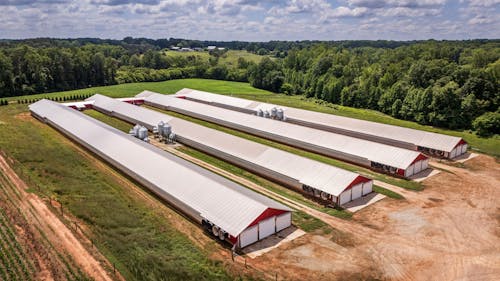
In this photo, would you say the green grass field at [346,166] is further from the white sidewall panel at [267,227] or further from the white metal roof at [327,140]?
the white sidewall panel at [267,227]

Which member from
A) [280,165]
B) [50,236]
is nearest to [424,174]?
[280,165]

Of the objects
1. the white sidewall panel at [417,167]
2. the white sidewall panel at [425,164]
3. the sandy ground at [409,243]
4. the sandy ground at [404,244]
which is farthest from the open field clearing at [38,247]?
the white sidewall panel at [425,164]

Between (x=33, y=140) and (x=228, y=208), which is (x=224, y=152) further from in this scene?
(x=33, y=140)

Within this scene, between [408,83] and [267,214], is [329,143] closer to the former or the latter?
[267,214]

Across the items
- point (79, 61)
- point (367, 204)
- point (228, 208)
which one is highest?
point (79, 61)

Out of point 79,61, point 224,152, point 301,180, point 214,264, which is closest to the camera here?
point 214,264

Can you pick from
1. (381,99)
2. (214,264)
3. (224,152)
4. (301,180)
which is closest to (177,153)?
(224,152)

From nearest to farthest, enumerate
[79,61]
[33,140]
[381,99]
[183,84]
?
[33,140] < [381,99] < [79,61] < [183,84]

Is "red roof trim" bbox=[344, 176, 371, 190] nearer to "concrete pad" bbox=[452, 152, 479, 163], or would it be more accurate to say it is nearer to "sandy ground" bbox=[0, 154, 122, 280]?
"concrete pad" bbox=[452, 152, 479, 163]
